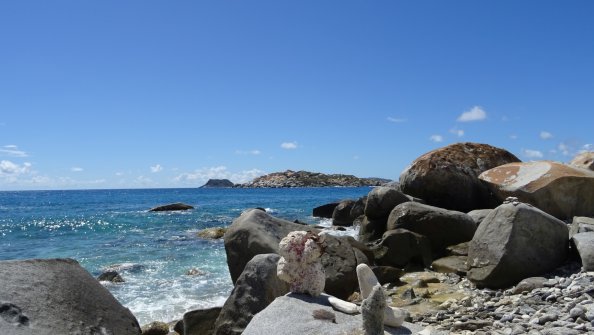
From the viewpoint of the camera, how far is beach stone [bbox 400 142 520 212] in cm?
1698

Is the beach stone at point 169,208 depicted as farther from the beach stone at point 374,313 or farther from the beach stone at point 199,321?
the beach stone at point 374,313

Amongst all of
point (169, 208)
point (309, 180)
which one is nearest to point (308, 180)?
point (309, 180)

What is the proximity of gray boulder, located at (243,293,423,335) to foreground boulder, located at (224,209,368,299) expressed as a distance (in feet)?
11.5

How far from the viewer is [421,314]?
27.5 ft

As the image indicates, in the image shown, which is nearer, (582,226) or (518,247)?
(518,247)

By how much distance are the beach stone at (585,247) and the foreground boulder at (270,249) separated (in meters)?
3.95

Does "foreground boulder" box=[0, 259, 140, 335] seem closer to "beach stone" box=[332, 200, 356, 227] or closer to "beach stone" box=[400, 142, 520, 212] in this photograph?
"beach stone" box=[400, 142, 520, 212]

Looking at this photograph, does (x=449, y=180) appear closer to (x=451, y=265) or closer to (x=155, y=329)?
(x=451, y=265)

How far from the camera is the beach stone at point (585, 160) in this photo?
19953mm

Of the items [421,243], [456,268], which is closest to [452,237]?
[421,243]

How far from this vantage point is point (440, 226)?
1384 centimetres

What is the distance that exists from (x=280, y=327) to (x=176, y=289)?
820cm

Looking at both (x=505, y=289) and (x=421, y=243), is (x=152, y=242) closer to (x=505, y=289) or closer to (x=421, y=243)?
(x=421, y=243)

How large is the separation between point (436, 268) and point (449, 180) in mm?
5296
